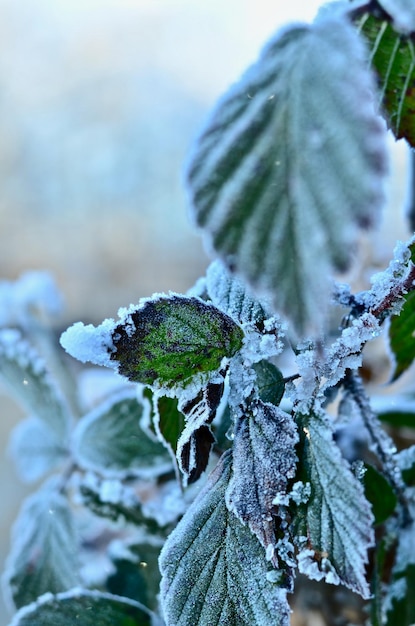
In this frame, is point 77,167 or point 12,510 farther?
point 77,167

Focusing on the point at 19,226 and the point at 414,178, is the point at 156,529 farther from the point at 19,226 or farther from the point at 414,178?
the point at 19,226

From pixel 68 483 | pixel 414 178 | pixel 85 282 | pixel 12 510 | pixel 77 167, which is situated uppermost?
pixel 77 167

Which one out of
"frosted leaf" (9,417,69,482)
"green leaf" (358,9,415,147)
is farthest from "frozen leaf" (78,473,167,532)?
"green leaf" (358,9,415,147)


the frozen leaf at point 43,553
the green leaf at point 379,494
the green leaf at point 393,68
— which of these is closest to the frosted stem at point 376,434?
the green leaf at point 379,494

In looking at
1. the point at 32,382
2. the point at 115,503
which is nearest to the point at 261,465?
the point at 115,503

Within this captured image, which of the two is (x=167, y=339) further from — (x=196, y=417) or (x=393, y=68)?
(x=393, y=68)

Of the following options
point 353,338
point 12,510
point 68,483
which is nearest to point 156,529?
point 68,483

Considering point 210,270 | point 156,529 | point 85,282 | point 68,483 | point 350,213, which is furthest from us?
point 85,282
